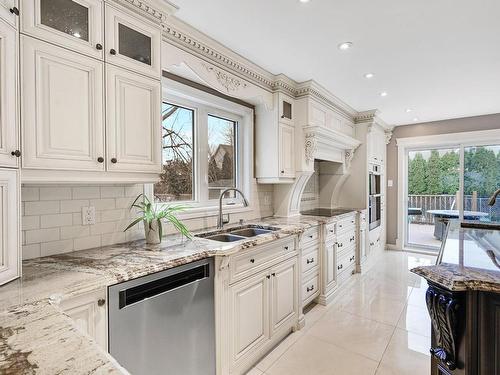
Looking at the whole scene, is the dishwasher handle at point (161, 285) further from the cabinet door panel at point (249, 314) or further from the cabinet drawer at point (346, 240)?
the cabinet drawer at point (346, 240)

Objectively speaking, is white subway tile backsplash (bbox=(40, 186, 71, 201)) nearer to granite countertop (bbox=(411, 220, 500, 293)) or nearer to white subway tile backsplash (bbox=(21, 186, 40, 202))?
white subway tile backsplash (bbox=(21, 186, 40, 202))

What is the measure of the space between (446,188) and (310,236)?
381 centimetres

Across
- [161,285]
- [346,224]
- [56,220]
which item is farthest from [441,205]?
[56,220]

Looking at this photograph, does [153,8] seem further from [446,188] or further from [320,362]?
[446,188]

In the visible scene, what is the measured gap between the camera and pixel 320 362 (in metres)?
2.08

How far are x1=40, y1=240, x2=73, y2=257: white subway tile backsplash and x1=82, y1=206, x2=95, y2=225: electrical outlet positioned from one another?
142mm

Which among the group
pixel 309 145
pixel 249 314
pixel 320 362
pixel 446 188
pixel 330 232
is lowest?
pixel 320 362

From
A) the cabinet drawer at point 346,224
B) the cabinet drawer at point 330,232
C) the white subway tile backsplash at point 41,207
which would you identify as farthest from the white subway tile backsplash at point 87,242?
the cabinet drawer at point 346,224

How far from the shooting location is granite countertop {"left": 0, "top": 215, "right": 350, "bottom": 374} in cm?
59

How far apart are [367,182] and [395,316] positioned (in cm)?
217

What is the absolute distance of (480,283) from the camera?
0.98 meters

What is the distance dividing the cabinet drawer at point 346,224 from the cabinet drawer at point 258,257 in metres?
1.23

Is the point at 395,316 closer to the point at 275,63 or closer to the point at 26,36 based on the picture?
the point at 275,63

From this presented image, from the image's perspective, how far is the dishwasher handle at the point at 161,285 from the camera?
4.14 ft
